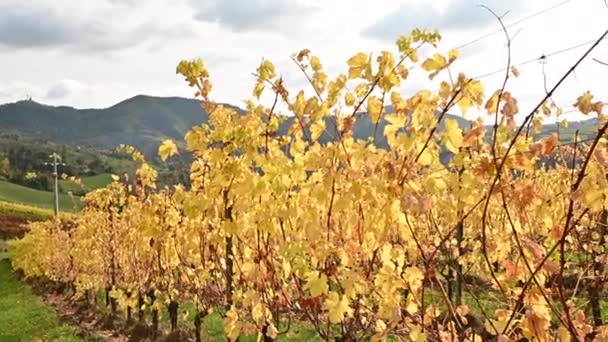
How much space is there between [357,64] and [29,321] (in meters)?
17.6

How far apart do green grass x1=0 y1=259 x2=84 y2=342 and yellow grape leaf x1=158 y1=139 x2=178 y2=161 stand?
31.6 ft

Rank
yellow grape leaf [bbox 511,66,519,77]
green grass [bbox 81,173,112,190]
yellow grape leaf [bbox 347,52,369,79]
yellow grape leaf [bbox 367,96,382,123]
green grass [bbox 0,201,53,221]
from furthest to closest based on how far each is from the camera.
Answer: green grass [bbox 81,173,112,190], green grass [bbox 0,201,53,221], yellow grape leaf [bbox 367,96,382,123], yellow grape leaf [bbox 347,52,369,79], yellow grape leaf [bbox 511,66,519,77]

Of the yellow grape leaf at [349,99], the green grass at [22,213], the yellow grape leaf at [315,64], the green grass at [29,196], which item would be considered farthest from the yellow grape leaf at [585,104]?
the green grass at [29,196]

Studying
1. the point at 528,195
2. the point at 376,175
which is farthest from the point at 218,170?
the point at 528,195

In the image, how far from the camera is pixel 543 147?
2.21m

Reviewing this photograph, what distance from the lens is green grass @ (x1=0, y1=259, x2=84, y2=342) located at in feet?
47.2

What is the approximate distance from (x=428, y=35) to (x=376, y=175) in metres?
0.68

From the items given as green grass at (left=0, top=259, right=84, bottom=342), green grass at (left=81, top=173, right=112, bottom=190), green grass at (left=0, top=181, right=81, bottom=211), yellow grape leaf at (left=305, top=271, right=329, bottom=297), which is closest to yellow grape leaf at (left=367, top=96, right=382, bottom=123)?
yellow grape leaf at (left=305, top=271, right=329, bottom=297)

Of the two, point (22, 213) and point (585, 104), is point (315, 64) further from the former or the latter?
point (22, 213)

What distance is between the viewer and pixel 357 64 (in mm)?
2865

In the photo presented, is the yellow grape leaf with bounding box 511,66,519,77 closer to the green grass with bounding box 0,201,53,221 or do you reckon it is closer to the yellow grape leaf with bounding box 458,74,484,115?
the yellow grape leaf with bounding box 458,74,484,115

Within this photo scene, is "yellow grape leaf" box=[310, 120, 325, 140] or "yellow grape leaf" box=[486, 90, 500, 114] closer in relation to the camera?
"yellow grape leaf" box=[486, 90, 500, 114]

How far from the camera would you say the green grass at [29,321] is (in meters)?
14.4

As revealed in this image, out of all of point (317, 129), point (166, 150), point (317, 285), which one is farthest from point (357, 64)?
point (166, 150)
